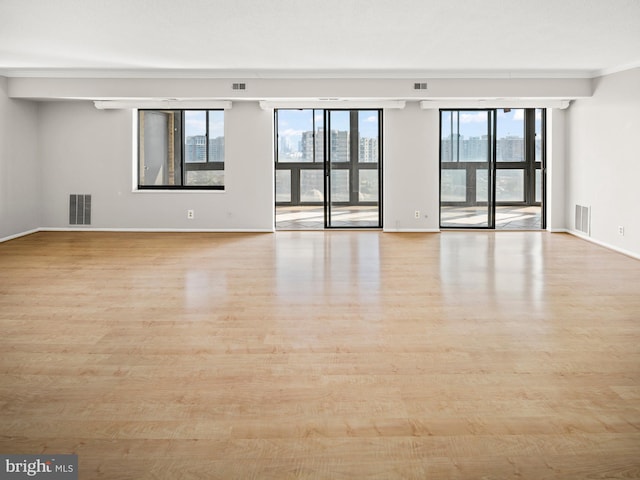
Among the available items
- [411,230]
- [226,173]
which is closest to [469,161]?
[411,230]

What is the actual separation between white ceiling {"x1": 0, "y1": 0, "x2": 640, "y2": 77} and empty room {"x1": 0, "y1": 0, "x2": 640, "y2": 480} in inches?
1.9

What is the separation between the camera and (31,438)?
264 cm

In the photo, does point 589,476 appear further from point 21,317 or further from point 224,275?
point 224,275

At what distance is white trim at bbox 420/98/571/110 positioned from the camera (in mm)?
9453

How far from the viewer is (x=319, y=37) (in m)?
6.29

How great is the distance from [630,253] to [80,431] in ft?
22.7

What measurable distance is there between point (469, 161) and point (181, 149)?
4663 mm

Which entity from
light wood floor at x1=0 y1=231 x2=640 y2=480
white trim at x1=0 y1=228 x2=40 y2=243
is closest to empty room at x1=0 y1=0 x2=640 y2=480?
light wood floor at x1=0 y1=231 x2=640 y2=480

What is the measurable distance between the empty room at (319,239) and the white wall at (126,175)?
3 cm

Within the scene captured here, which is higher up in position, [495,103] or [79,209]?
[495,103]

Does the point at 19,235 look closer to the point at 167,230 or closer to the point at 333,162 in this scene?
the point at 167,230

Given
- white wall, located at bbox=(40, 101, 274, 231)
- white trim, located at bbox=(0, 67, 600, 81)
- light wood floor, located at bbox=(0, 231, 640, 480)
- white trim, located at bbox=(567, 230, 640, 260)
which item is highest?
white trim, located at bbox=(0, 67, 600, 81)

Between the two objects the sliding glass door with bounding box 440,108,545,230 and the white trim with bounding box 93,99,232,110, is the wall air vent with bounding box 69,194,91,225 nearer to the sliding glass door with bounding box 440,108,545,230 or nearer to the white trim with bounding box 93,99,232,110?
the white trim with bounding box 93,99,232,110

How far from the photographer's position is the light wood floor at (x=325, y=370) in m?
2.50
